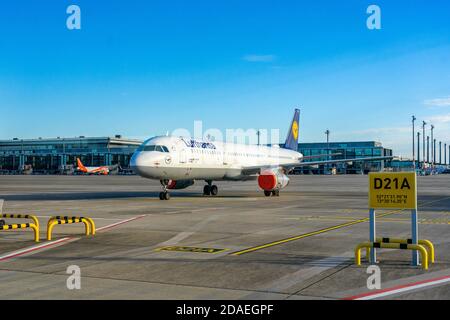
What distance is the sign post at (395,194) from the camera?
10.0m

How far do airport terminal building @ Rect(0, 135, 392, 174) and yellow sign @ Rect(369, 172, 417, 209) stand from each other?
131317mm

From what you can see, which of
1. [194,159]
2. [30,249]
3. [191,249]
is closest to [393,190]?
[191,249]

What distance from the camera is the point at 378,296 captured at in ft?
24.3

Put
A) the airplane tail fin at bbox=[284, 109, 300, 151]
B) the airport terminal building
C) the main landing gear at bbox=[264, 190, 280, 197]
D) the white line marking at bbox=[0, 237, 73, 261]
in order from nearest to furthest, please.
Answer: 1. the white line marking at bbox=[0, 237, 73, 261]
2. the main landing gear at bbox=[264, 190, 280, 197]
3. the airplane tail fin at bbox=[284, 109, 300, 151]
4. the airport terminal building

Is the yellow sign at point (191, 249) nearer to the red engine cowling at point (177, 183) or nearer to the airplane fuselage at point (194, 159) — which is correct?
the airplane fuselage at point (194, 159)

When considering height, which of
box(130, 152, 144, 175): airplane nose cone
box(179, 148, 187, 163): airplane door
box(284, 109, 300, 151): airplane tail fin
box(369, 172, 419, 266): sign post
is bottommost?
box(369, 172, 419, 266): sign post

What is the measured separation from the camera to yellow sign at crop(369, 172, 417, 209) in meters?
10.1

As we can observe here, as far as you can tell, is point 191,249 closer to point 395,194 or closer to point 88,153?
point 395,194

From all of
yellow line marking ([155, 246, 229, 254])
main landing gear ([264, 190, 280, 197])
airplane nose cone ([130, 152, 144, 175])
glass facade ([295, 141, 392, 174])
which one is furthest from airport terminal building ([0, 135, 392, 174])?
yellow line marking ([155, 246, 229, 254])

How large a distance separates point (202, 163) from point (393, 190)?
75.9 feet

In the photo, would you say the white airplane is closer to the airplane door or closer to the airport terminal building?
the airplane door
